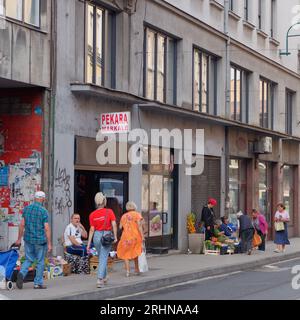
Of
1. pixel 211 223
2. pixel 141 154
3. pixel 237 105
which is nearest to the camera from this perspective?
pixel 141 154

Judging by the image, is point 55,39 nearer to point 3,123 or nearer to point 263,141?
point 3,123

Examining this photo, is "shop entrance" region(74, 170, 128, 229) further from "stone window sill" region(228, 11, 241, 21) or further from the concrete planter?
"stone window sill" region(228, 11, 241, 21)

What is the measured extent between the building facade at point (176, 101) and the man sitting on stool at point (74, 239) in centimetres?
49

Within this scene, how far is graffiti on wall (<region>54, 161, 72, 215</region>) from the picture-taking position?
54.5 feet

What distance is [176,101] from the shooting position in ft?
74.6

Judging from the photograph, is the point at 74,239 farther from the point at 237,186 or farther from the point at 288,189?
the point at 288,189

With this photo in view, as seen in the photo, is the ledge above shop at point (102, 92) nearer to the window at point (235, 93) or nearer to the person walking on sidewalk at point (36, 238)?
the person walking on sidewalk at point (36, 238)

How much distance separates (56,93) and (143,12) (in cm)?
501

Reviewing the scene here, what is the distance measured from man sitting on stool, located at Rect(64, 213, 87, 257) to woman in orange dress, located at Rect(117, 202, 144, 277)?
2.72 ft

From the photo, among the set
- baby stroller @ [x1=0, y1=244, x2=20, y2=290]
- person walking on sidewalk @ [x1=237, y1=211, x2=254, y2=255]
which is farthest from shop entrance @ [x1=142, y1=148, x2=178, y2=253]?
baby stroller @ [x1=0, y1=244, x2=20, y2=290]

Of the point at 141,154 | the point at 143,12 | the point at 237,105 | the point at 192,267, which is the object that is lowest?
the point at 192,267

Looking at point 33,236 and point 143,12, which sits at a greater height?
point 143,12
